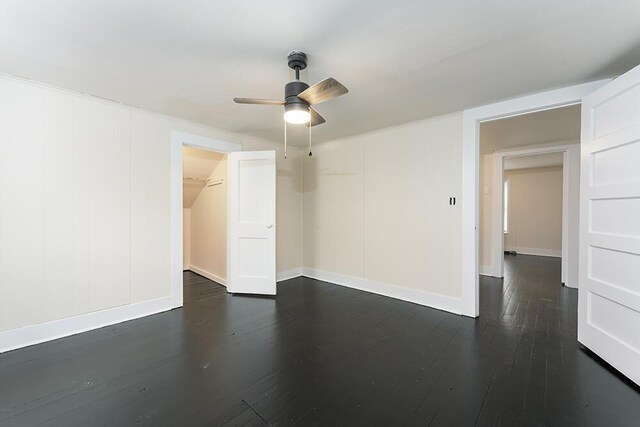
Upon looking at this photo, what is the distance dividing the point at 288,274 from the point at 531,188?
22.1ft

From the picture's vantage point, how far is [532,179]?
6.90m

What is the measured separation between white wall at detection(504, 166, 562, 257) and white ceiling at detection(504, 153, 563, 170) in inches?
14.6

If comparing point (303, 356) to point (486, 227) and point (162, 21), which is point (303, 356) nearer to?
point (162, 21)

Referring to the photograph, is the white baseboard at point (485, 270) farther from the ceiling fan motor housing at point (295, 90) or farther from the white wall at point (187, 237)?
the white wall at point (187, 237)

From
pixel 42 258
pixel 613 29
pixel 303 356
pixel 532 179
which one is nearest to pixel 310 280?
pixel 303 356

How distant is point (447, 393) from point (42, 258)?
3428 millimetres

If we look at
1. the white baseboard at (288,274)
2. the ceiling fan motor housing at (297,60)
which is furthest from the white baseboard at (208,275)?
the ceiling fan motor housing at (297,60)

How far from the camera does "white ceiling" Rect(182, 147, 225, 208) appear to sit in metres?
3.95

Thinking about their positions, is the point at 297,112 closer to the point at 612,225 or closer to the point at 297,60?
the point at 297,60

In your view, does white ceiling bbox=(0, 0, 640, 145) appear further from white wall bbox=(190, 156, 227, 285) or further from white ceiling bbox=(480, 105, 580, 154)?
white wall bbox=(190, 156, 227, 285)

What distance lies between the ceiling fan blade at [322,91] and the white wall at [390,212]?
1.85 metres

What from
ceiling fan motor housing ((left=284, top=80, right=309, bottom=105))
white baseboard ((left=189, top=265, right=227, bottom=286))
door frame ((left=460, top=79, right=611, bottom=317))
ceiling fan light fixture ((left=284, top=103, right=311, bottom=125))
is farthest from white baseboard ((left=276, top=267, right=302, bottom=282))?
ceiling fan motor housing ((left=284, top=80, right=309, bottom=105))

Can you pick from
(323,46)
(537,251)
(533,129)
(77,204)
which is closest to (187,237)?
(77,204)

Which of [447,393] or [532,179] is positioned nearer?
[447,393]
